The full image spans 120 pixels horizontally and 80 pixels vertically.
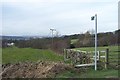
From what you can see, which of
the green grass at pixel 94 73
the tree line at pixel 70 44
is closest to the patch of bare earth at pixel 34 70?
the green grass at pixel 94 73

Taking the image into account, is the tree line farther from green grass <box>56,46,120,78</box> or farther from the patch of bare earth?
green grass <box>56,46,120,78</box>

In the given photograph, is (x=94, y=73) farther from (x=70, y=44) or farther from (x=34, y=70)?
(x=70, y=44)

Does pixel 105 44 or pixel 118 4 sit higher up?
pixel 118 4

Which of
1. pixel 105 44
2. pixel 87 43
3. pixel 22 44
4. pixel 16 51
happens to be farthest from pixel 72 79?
pixel 87 43

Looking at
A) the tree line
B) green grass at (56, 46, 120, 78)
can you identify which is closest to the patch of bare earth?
green grass at (56, 46, 120, 78)

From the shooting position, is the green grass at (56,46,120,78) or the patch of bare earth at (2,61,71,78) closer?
the green grass at (56,46,120,78)

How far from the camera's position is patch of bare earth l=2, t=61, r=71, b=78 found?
14.6 meters

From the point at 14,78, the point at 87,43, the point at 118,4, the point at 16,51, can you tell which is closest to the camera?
the point at 14,78

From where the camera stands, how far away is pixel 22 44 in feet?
111

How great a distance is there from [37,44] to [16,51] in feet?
17.6

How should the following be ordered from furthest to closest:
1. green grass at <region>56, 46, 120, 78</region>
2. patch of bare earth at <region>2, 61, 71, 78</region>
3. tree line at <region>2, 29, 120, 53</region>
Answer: tree line at <region>2, 29, 120, 53</region> < patch of bare earth at <region>2, 61, 71, 78</region> < green grass at <region>56, 46, 120, 78</region>

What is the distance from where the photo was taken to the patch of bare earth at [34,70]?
575 inches

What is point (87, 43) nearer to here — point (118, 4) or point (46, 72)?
point (118, 4)

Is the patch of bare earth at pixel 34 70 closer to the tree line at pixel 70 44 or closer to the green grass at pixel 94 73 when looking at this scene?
the green grass at pixel 94 73
